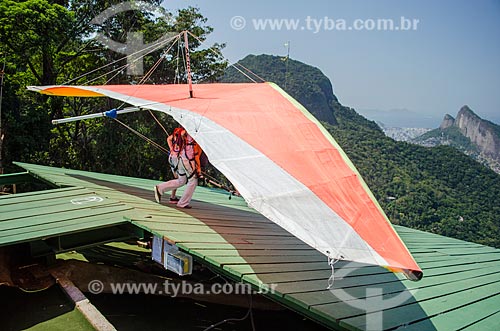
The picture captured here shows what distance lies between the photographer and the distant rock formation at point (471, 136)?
7169cm

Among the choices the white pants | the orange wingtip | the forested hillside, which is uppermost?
the orange wingtip

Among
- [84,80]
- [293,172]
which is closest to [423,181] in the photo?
[84,80]

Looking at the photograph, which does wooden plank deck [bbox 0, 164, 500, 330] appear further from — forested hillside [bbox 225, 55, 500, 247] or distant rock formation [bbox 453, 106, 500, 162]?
distant rock formation [bbox 453, 106, 500, 162]

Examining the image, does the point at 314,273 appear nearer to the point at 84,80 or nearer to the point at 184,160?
the point at 184,160

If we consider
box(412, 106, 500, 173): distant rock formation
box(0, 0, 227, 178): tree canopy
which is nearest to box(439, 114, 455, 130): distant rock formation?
box(412, 106, 500, 173): distant rock formation

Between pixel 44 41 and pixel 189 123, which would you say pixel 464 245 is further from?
pixel 44 41

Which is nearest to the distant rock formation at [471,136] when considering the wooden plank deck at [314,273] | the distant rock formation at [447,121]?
the distant rock formation at [447,121]

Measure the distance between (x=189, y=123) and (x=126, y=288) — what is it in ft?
7.81

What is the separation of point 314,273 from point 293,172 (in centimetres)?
86

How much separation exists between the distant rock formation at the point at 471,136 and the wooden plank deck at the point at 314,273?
72.6 metres

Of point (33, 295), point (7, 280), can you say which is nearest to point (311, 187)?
point (33, 295)

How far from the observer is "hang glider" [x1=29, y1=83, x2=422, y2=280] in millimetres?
2605

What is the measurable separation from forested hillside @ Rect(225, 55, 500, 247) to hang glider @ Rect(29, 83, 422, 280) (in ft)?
78.6

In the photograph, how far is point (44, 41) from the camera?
12156 millimetres
